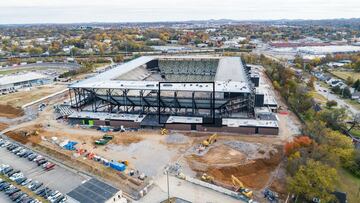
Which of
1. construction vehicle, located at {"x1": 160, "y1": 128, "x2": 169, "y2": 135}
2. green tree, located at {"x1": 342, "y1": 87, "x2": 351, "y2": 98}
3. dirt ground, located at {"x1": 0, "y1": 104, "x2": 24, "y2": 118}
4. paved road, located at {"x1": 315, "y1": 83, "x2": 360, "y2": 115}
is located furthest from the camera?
green tree, located at {"x1": 342, "y1": 87, "x2": 351, "y2": 98}

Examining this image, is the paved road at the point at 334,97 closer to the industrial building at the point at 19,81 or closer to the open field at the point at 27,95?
the open field at the point at 27,95

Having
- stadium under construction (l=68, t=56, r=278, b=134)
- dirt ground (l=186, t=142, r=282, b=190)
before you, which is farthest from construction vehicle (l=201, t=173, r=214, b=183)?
stadium under construction (l=68, t=56, r=278, b=134)

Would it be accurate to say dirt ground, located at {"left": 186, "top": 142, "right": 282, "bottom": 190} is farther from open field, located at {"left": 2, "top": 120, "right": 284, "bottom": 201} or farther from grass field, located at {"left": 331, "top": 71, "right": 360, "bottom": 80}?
grass field, located at {"left": 331, "top": 71, "right": 360, "bottom": 80}

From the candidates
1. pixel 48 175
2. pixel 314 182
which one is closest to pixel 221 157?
pixel 314 182

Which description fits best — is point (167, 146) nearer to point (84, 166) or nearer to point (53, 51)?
point (84, 166)

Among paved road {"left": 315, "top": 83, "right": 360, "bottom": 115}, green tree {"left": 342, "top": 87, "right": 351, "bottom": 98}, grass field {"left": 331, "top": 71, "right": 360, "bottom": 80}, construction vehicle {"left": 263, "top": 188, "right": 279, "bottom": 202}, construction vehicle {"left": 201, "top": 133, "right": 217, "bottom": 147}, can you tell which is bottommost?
construction vehicle {"left": 263, "top": 188, "right": 279, "bottom": 202}

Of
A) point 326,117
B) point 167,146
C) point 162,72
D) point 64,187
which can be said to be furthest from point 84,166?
point 162,72
